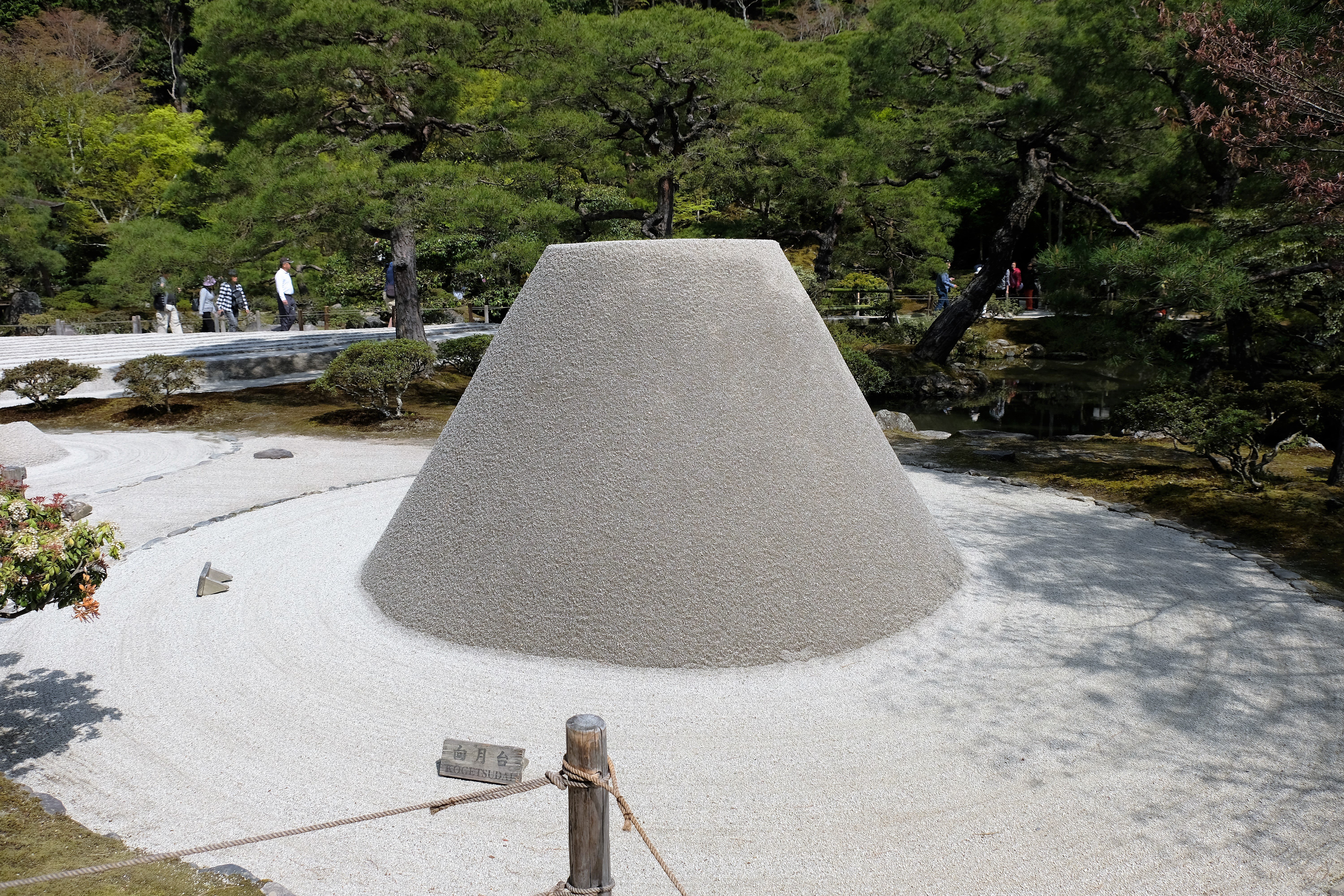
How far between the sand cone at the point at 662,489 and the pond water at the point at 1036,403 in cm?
1005

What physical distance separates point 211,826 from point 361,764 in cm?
68

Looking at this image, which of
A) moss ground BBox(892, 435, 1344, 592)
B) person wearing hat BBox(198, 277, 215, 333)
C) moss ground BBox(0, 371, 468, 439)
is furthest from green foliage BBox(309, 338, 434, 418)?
person wearing hat BBox(198, 277, 215, 333)

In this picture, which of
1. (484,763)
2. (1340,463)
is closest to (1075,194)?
(1340,463)

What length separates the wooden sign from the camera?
402 cm

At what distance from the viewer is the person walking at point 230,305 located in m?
26.6

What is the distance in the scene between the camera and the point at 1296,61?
7113 mm

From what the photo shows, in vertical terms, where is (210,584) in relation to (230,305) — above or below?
below

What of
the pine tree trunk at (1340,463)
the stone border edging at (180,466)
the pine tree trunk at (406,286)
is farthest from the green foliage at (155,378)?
the pine tree trunk at (1340,463)

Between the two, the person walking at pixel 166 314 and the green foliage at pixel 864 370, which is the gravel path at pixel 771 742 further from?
the person walking at pixel 166 314

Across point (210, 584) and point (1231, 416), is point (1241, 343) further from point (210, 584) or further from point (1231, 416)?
point (210, 584)

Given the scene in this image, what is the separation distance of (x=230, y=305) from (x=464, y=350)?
43.1ft

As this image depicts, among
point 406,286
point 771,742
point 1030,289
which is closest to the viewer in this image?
point 771,742

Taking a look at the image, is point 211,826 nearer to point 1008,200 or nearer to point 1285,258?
point 1285,258

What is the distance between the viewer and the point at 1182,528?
836cm
